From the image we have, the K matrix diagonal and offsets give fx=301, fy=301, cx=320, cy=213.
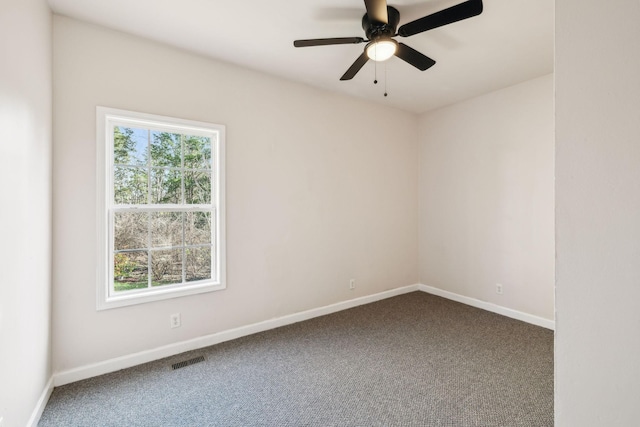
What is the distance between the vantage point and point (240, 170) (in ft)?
10.1

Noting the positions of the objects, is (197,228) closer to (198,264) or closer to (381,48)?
(198,264)

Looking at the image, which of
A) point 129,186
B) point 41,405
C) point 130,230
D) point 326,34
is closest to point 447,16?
point 326,34

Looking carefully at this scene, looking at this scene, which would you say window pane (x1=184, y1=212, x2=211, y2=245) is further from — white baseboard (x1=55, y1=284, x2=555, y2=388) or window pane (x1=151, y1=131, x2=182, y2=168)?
white baseboard (x1=55, y1=284, x2=555, y2=388)

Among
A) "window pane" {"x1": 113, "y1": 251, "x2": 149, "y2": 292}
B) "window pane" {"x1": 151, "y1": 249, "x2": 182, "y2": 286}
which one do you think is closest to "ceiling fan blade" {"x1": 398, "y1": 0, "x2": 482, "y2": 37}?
"window pane" {"x1": 151, "y1": 249, "x2": 182, "y2": 286}

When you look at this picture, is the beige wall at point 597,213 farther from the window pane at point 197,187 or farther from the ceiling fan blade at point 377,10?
the window pane at point 197,187

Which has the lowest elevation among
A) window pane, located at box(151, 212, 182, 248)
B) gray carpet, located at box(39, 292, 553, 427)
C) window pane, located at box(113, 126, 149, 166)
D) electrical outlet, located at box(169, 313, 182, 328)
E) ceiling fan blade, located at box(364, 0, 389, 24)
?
gray carpet, located at box(39, 292, 553, 427)

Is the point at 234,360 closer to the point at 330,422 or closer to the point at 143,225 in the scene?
the point at 330,422

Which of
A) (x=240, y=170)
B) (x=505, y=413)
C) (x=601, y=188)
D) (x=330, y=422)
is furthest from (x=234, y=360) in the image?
(x=601, y=188)

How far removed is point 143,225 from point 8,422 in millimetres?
1499

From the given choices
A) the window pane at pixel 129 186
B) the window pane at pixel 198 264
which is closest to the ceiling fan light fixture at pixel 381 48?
the window pane at pixel 129 186

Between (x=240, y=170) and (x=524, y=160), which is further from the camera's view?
(x=524, y=160)

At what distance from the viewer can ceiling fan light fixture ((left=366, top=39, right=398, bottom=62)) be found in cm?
216

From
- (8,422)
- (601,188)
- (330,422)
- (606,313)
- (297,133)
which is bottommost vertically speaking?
(330,422)

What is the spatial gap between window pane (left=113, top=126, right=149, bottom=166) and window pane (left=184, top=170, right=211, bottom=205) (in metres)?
0.39
